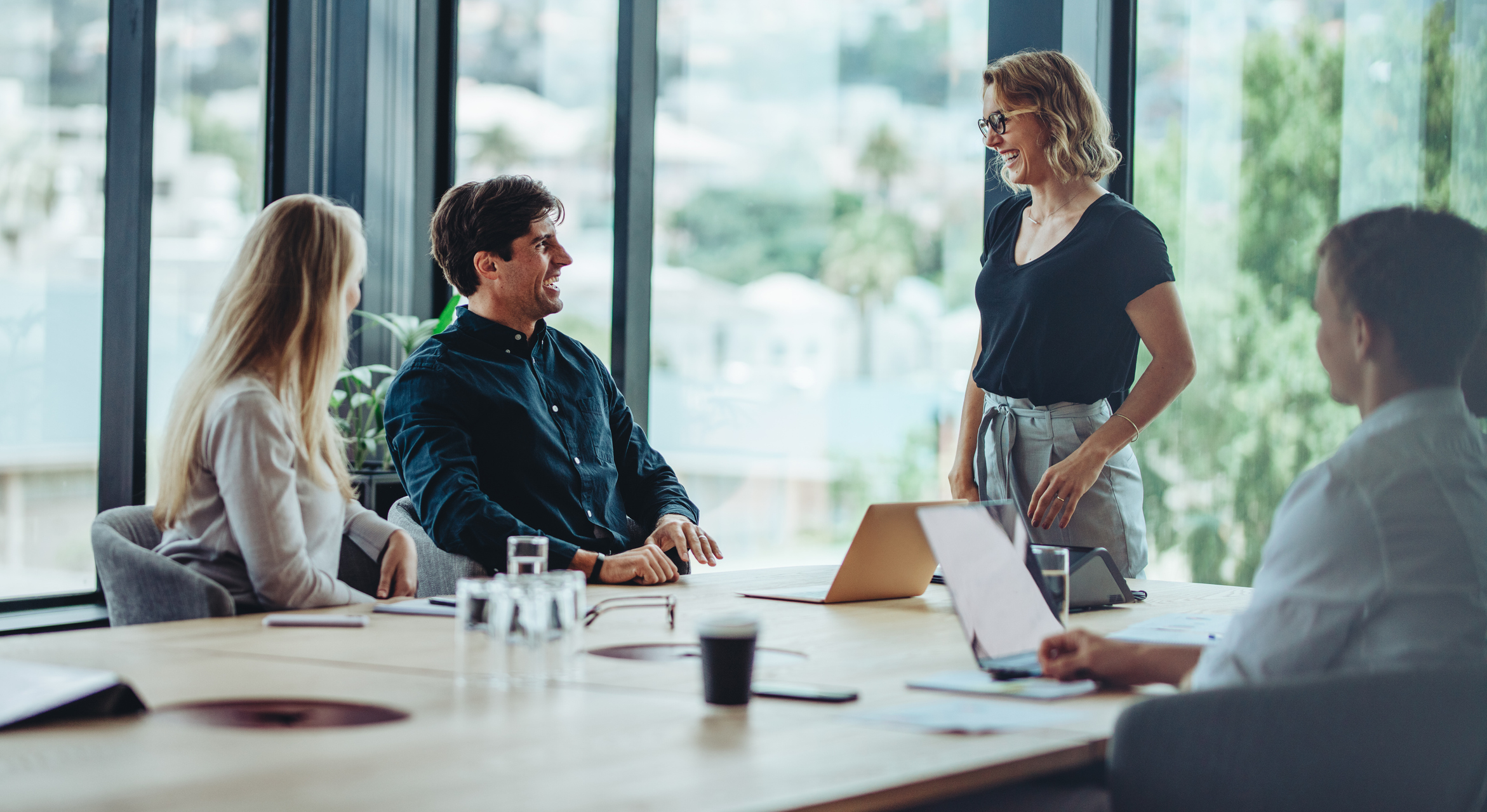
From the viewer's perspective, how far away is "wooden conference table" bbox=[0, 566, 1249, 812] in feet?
3.20

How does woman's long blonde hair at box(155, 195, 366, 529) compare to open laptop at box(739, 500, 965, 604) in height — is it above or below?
above

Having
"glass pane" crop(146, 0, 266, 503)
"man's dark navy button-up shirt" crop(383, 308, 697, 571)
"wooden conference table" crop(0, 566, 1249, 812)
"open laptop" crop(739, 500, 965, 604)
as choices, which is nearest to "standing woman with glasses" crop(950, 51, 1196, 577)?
"open laptop" crop(739, 500, 965, 604)

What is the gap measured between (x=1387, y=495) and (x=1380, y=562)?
67 mm

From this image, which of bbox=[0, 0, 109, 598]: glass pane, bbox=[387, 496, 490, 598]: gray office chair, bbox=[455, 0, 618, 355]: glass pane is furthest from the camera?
bbox=[455, 0, 618, 355]: glass pane

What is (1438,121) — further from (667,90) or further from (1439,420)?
(667,90)

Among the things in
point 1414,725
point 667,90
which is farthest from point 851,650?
point 667,90

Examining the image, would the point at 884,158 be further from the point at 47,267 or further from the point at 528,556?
the point at 528,556

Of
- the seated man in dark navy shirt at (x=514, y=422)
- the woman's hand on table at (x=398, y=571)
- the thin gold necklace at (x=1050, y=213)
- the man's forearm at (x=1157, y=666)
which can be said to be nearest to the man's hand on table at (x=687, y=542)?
the seated man in dark navy shirt at (x=514, y=422)

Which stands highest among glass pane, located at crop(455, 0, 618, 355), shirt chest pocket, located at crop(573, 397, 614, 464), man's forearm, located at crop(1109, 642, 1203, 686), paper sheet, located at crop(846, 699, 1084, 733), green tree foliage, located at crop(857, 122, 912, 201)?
green tree foliage, located at crop(857, 122, 912, 201)

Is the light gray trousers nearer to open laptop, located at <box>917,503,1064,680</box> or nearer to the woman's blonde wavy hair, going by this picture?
the woman's blonde wavy hair

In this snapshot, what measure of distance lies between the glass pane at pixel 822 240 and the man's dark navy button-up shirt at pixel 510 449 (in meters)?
5.33

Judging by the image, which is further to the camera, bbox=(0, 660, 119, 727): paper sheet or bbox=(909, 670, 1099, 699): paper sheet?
bbox=(909, 670, 1099, 699): paper sheet

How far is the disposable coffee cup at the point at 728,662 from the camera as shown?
1312 millimetres

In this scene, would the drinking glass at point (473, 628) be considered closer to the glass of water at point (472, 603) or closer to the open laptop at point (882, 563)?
the glass of water at point (472, 603)
